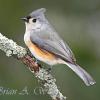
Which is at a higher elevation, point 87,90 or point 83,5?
point 83,5

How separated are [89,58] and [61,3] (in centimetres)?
115

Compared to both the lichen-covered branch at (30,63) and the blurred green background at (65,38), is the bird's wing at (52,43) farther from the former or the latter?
the blurred green background at (65,38)

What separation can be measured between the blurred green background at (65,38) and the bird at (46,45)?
1.12m

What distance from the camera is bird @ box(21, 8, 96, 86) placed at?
23.3ft

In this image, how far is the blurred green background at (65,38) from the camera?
8891mm

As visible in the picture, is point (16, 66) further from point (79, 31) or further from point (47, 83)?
point (47, 83)

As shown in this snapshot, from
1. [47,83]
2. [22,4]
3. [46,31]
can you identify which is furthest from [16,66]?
[47,83]

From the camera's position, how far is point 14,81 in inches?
351

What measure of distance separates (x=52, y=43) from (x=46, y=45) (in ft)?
0.22

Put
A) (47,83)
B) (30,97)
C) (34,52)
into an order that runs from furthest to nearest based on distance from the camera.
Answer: (30,97)
(34,52)
(47,83)
